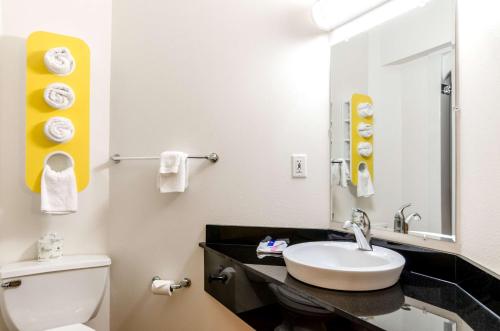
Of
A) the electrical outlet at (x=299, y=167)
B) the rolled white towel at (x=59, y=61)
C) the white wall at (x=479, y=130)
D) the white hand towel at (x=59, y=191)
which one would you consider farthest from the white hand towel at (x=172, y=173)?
the white wall at (x=479, y=130)

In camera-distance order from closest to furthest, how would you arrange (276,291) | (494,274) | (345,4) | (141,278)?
1. (494,274)
2. (276,291)
3. (345,4)
4. (141,278)

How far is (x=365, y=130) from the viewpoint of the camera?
1376 millimetres

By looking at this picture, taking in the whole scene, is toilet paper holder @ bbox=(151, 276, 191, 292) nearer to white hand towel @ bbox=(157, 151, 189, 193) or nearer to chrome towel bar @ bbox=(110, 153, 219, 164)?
white hand towel @ bbox=(157, 151, 189, 193)

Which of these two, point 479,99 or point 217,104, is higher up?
point 217,104

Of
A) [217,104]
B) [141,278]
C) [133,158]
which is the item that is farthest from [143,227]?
[217,104]

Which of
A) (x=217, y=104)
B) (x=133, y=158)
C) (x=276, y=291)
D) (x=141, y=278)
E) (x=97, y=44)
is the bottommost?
(x=141, y=278)

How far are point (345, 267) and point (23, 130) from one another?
1.70 meters

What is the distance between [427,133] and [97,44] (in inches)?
70.5

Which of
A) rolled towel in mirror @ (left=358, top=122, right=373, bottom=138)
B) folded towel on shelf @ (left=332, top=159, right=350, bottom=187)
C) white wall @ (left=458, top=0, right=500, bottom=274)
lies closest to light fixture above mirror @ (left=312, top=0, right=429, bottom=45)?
white wall @ (left=458, top=0, right=500, bottom=274)

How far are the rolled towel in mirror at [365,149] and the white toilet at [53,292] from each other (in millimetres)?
1431

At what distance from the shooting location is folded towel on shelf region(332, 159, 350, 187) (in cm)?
145

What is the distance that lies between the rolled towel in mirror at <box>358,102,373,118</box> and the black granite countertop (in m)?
0.59

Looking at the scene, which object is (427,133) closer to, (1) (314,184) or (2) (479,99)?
(2) (479,99)

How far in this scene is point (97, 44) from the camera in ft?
5.53
